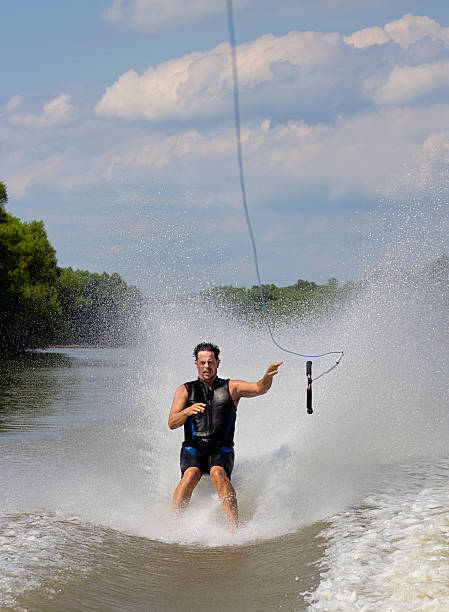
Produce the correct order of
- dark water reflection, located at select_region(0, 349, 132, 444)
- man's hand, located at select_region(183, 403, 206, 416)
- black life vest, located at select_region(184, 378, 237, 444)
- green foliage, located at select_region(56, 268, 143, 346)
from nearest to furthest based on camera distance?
man's hand, located at select_region(183, 403, 206, 416) < black life vest, located at select_region(184, 378, 237, 444) < dark water reflection, located at select_region(0, 349, 132, 444) < green foliage, located at select_region(56, 268, 143, 346)

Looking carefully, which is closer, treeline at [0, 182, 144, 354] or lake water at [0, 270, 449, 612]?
lake water at [0, 270, 449, 612]

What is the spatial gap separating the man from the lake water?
29 centimetres

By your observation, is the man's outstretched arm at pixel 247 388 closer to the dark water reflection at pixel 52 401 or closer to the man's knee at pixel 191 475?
the man's knee at pixel 191 475

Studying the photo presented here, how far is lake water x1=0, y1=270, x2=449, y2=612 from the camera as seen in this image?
470 cm

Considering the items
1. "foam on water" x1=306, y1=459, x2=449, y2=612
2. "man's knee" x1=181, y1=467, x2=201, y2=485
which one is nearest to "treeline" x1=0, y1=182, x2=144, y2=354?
"man's knee" x1=181, y1=467, x2=201, y2=485

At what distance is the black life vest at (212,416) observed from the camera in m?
6.90

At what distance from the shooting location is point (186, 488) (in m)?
6.50

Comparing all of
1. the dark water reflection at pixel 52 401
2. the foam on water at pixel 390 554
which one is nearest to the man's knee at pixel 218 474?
the foam on water at pixel 390 554

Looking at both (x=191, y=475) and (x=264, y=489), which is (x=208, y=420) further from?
(x=264, y=489)

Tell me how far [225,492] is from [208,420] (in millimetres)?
805

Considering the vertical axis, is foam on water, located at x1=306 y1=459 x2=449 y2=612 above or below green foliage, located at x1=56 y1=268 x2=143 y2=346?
below

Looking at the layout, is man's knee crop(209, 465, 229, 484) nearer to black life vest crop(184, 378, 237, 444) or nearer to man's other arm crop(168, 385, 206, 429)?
black life vest crop(184, 378, 237, 444)

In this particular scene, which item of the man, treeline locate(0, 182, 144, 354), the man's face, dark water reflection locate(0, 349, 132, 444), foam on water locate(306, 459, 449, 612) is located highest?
treeline locate(0, 182, 144, 354)

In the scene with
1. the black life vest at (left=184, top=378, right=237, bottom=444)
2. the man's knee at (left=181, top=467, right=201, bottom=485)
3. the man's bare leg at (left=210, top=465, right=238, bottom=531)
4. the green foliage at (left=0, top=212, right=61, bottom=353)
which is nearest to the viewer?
the man's bare leg at (left=210, top=465, right=238, bottom=531)
